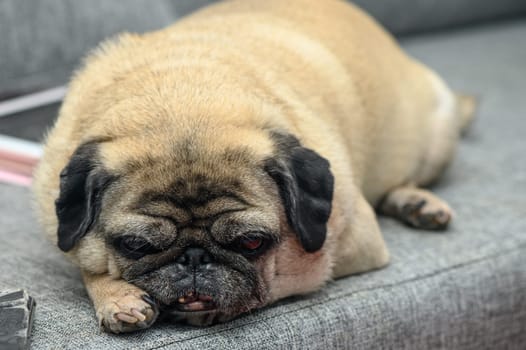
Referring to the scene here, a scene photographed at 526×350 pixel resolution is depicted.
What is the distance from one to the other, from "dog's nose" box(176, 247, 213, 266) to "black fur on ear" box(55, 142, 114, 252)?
156mm

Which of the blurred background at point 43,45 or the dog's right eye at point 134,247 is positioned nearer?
the dog's right eye at point 134,247

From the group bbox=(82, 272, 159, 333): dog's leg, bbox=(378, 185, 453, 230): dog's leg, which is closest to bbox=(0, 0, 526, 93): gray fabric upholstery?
bbox=(378, 185, 453, 230): dog's leg

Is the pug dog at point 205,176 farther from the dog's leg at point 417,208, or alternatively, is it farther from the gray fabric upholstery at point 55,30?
the gray fabric upholstery at point 55,30

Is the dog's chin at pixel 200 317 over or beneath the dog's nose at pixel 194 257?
beneath

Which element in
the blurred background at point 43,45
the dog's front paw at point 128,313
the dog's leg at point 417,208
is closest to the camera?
the dog's front paw at point 128,313

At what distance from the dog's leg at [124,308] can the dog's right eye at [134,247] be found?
5cm

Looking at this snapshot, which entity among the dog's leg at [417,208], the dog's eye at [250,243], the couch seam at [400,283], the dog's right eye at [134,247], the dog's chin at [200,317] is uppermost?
Answer: the dog's eye at [250,243]

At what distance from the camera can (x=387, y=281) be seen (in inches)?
61.2

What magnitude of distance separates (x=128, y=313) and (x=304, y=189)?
1.08 ft

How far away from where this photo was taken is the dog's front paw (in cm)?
123

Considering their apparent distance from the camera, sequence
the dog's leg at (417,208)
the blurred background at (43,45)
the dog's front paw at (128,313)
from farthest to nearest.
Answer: the blurred background at (43,45), the dog's leg at (417,208), the dog's front paw at (128,313)

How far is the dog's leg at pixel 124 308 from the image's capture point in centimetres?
123

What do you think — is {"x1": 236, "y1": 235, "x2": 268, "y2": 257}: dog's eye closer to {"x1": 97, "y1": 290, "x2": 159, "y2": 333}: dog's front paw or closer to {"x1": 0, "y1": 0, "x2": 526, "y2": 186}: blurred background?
{"x1": 97, "y1": 290, "x2": 159, "y2": 333}: dog's front paw

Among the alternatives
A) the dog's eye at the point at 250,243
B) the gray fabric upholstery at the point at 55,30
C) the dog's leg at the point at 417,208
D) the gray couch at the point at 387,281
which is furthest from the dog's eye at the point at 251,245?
the gray fabric upholstery at the point at 55,30
